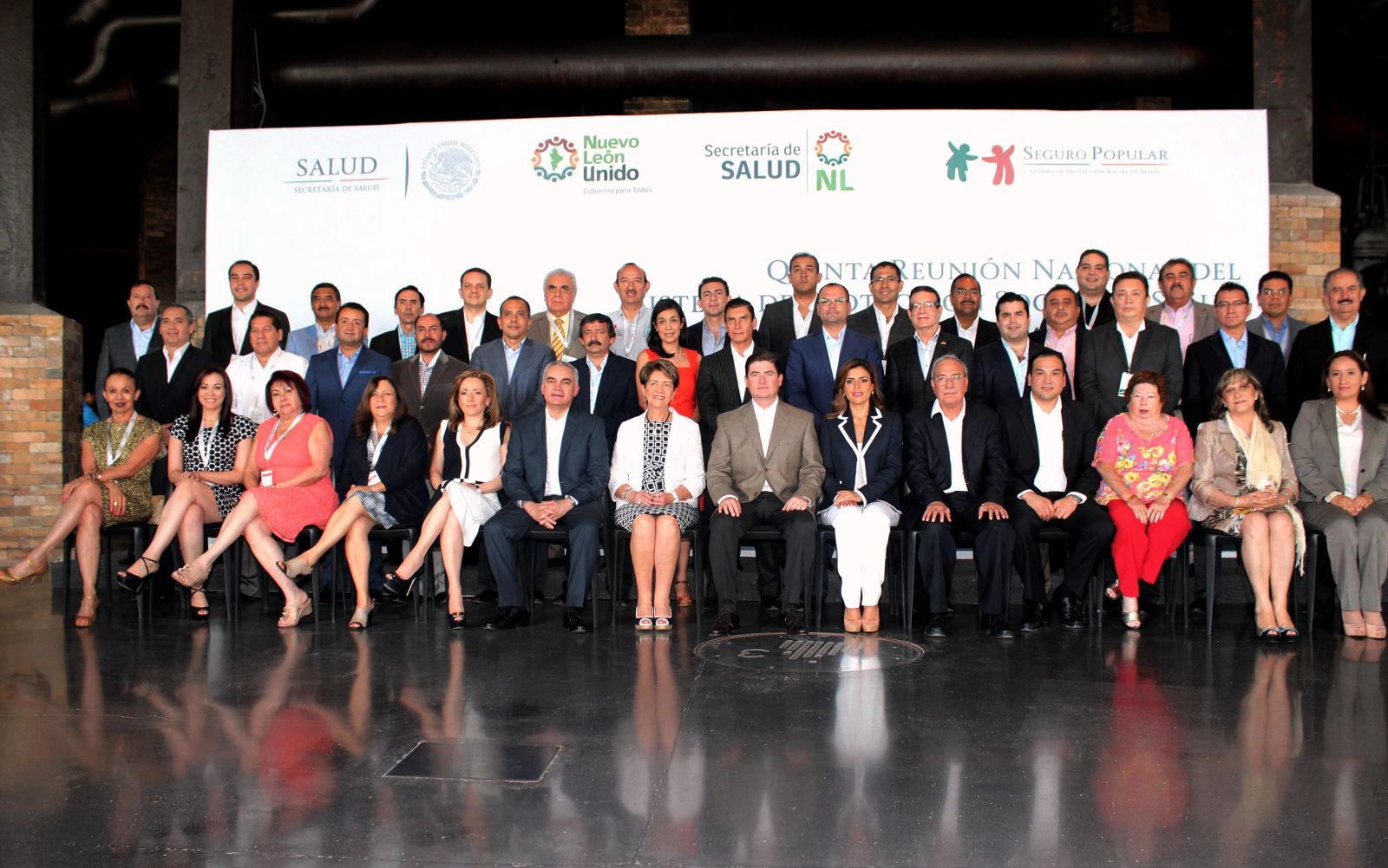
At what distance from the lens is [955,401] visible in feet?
16.9

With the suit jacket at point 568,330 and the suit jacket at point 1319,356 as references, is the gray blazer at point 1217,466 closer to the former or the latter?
the suit jacket at point 1319,356

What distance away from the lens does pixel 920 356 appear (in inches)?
216

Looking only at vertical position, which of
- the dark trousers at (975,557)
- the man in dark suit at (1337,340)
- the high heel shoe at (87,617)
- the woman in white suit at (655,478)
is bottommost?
the high heel shoe at (87,617)

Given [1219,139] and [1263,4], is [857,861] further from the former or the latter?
[1263,4]

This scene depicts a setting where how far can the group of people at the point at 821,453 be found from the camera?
4898 millimetres

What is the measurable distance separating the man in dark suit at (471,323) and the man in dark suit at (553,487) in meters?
1.11

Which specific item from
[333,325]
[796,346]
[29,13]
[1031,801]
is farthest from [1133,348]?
[29,13]

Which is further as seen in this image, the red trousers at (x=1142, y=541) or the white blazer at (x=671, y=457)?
the white blazer at (x=671, y=457)

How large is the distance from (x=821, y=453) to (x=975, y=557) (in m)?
0.83

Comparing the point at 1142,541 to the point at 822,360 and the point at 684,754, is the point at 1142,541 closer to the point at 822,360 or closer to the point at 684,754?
the point at 822,360

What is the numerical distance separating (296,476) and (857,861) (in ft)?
11.9

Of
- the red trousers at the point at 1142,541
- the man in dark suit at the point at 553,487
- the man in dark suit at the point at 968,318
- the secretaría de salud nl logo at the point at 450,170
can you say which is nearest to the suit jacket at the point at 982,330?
the man in dark suit at the point at 968,318

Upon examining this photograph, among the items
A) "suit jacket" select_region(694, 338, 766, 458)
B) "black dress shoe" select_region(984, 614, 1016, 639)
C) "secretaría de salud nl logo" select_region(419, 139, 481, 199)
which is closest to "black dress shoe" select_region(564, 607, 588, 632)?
"suit jacket" select_region(694, 338, 766, 458)

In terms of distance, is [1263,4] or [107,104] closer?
[1263,4]
